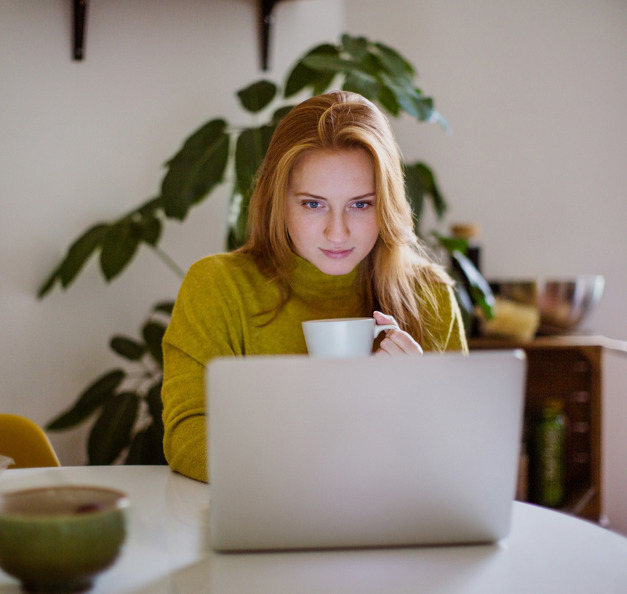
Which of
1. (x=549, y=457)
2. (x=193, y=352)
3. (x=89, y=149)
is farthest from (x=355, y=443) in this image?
(x=549, y=457)

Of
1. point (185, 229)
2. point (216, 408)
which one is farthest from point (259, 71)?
point (216, 408)

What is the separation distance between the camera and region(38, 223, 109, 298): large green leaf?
177cm

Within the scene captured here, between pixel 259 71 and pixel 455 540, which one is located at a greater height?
pixel 259 71

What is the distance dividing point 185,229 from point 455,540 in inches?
65.1

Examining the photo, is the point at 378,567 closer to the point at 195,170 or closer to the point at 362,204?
the point at 362,204

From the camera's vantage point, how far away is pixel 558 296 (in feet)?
7.64

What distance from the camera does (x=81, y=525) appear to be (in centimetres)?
51

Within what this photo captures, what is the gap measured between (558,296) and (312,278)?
1.30 meters

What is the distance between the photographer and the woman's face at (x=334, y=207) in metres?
1.14

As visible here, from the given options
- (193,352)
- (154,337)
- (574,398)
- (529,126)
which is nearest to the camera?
(193,352)

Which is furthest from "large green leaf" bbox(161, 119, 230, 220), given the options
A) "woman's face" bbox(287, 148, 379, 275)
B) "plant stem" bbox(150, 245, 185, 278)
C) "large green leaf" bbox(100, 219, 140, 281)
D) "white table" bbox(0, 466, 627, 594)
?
"white table" bbox(0, 466, 627, 594)

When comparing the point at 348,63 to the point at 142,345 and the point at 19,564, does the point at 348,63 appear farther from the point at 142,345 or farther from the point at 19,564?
the point at 19,564

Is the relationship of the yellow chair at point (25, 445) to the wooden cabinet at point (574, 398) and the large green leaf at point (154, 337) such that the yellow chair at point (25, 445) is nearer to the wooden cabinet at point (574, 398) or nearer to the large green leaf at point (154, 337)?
the large green leaf at point (154, 337)

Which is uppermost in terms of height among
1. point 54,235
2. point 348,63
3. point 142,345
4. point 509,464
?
point 348,63
